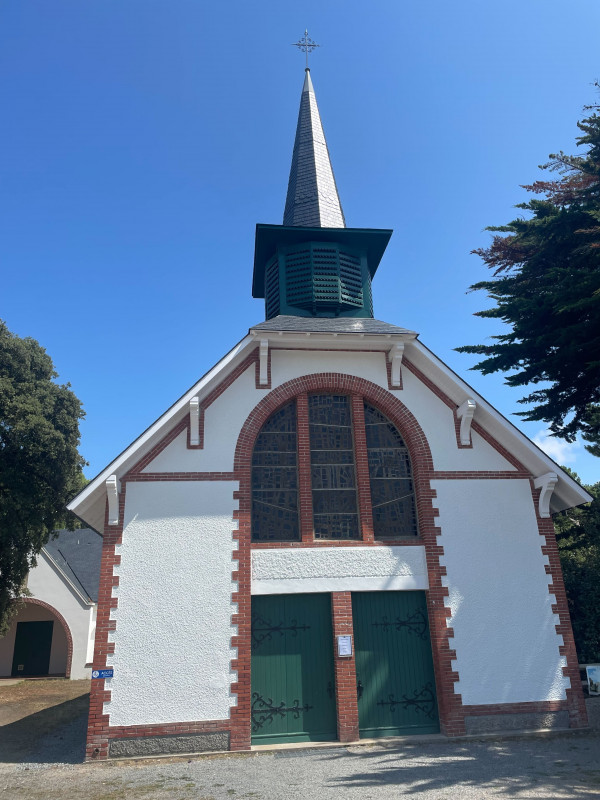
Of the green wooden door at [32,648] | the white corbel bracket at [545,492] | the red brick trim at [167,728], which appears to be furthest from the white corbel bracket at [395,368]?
the green wooden door at [32,648]

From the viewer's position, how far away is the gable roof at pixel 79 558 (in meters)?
21.7

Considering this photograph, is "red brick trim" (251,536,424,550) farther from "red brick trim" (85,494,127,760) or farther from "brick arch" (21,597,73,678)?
"brick arch" (21,597,73,678)

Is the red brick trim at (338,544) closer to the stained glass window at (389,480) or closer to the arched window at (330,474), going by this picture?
the arched window at (330,474)

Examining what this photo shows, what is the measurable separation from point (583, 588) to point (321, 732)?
23.1ft

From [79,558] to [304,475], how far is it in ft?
58.9

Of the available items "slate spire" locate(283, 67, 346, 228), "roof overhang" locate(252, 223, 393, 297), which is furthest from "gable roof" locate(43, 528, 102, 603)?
"slate spire" locate(283, 67, 346, 228)

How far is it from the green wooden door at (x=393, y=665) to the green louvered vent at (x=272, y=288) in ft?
22.6

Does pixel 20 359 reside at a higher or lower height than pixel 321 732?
higher

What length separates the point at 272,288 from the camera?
1392 cm

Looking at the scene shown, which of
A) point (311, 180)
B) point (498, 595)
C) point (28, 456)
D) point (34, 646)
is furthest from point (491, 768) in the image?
point (34, 646)

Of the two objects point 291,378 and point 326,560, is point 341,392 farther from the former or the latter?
point 326,560

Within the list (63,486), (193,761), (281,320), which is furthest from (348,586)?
(63,486)

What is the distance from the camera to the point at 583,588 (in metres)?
12.7

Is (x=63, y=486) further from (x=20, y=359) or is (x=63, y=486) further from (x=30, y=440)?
(x=20, y=359)
